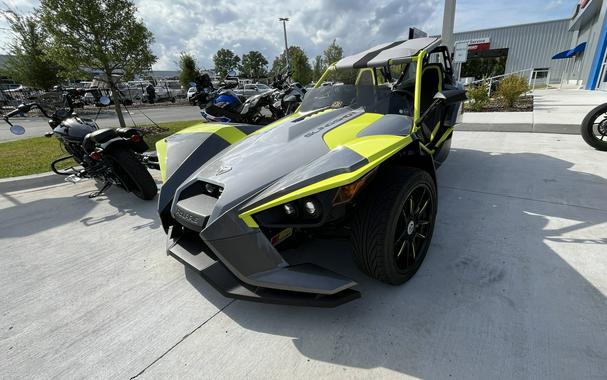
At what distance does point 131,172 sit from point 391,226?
333 cm

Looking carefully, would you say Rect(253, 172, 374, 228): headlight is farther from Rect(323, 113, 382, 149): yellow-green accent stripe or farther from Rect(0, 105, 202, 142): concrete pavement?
Rect(0, 105, 202, 142): concrete pavement

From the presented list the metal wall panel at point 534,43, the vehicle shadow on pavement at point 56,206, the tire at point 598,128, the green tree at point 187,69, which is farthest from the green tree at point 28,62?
the metal wall panel at point 534,43

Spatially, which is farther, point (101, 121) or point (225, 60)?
point (225, 60)

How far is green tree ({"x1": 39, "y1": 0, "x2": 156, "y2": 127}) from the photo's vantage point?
737cm

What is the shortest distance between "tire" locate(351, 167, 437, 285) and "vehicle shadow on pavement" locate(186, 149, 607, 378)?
19cm

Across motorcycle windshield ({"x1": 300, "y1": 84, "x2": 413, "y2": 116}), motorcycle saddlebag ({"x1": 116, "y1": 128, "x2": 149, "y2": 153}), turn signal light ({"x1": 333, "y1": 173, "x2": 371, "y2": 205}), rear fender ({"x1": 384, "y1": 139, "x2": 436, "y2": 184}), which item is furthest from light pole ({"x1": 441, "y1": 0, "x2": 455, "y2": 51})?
turn signal light ({"x1": 333, "y1": 173, "x2": 371, "y2": 205})

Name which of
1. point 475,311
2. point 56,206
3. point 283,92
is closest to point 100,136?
point 56,206

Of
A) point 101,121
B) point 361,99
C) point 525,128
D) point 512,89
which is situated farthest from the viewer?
point 101,121

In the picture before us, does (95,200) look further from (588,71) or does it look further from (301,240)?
(588,71)

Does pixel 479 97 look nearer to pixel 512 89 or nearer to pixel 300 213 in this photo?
pixel 512 89

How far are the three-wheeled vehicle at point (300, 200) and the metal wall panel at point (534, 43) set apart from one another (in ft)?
136

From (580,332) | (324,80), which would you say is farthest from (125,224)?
(580,332)

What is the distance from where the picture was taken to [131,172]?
376cm

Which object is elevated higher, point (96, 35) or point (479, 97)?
point (96, 35)
